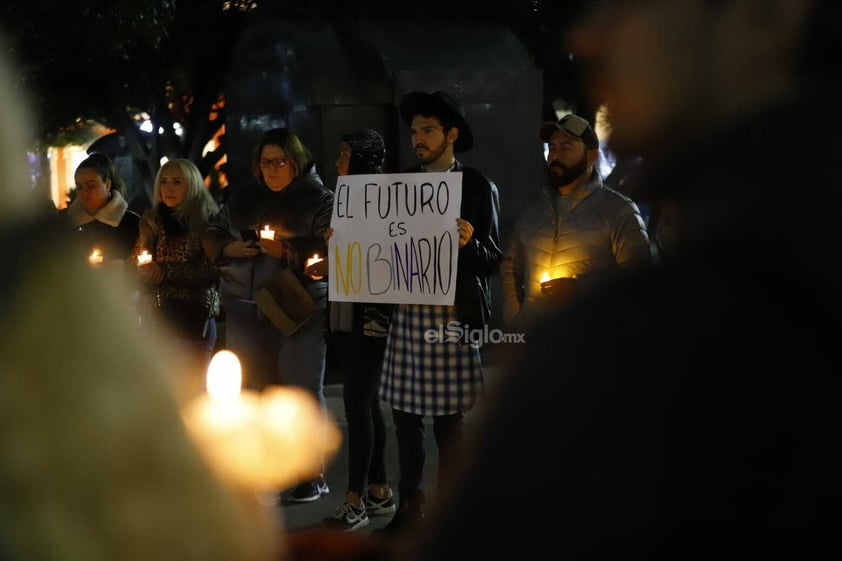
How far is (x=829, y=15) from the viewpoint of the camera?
1221 millimetres

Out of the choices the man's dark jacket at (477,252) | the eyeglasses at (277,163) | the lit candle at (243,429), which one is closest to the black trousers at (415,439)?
the man's dark jacket at (477,252)

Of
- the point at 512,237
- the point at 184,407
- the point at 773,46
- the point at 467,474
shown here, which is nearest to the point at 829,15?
the point at 773,46

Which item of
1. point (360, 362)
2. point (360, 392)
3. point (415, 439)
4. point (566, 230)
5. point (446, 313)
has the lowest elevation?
point (415, 439)

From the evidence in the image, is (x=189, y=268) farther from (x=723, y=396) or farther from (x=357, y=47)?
(x=723, y=396)

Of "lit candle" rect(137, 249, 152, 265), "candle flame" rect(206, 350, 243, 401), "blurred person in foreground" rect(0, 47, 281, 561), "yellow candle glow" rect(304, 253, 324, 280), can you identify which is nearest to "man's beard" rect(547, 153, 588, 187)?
"yellow candle glow" rect(304, 253, 324, 280)

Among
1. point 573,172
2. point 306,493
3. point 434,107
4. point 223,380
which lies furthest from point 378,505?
point 223,380

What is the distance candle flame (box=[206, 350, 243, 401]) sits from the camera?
69.3 inches

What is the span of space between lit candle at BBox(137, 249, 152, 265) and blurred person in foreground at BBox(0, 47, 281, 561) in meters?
5.59

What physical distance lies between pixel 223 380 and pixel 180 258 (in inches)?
193

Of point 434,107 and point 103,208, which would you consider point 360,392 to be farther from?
point 103,208

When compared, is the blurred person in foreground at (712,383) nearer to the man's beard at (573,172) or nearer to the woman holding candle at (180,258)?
the man's beard at (573,172)

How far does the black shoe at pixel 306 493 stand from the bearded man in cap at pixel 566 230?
5.19 feet

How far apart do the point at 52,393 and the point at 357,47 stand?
984 cm

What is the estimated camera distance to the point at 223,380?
5.86ft
